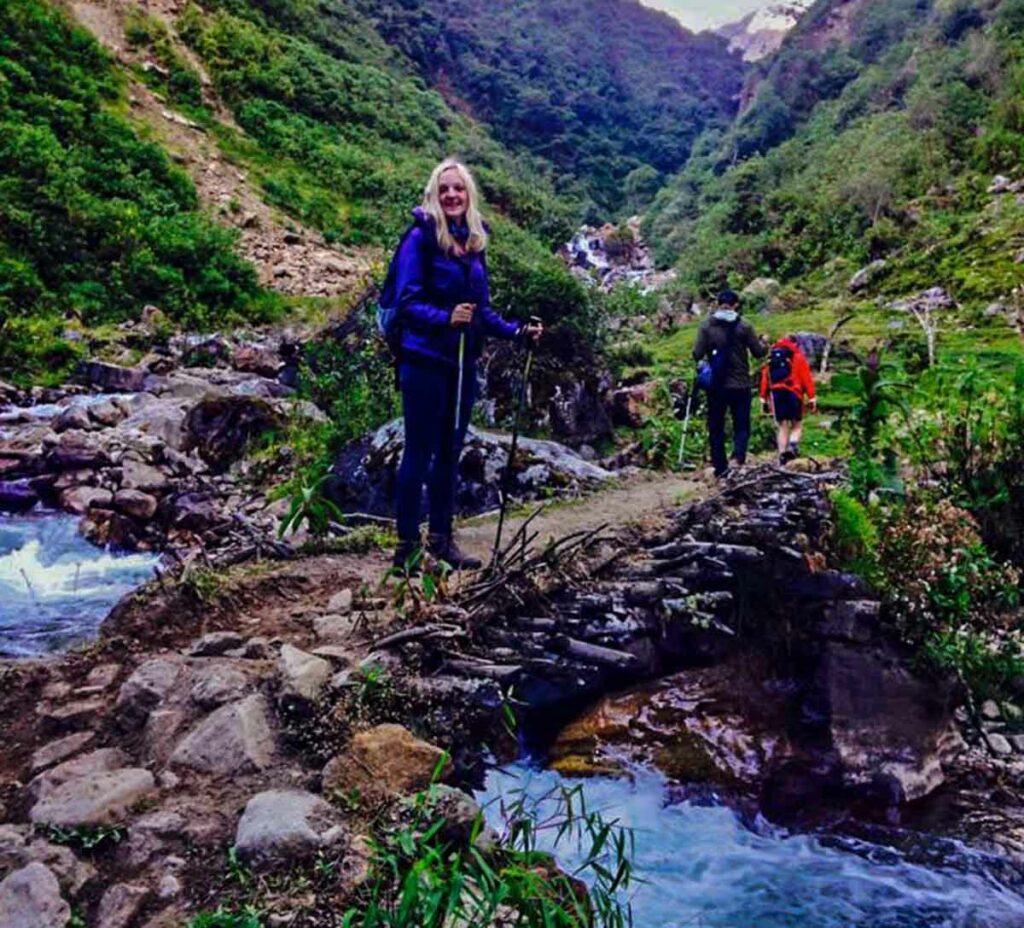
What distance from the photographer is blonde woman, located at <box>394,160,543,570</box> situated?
3.99 m

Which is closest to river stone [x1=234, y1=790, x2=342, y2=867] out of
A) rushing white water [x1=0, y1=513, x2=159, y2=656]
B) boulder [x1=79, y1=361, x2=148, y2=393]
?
rushing white water [x1=0, y1=513, x2=159, y2=656]

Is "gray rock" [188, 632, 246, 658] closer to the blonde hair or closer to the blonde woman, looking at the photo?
the blonde woman

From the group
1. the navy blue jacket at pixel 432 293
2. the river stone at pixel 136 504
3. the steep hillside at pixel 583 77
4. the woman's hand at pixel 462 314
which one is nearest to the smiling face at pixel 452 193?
the navy blue jacket at pixel 432 293

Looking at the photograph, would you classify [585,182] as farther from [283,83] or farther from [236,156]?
[236,156]

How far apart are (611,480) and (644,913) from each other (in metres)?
5.38

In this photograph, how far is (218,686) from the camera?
10.6 feet

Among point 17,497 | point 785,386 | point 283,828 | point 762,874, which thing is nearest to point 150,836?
point 283,828

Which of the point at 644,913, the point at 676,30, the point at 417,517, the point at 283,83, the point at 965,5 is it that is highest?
the point at 676,30

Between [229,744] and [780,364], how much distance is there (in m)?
7.50

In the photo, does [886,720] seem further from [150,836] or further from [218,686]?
[150,836]

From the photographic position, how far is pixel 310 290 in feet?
85.6

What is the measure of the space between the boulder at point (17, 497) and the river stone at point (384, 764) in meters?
8.53

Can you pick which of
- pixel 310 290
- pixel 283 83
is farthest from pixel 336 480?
pixel 283 83

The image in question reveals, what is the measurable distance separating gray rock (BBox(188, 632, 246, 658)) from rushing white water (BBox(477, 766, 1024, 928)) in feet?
4.20
